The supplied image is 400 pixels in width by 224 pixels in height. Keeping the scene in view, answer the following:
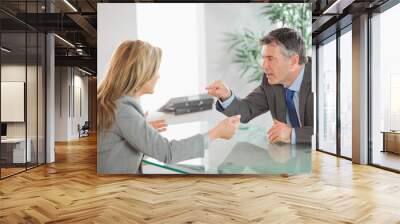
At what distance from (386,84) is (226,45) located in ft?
11.6

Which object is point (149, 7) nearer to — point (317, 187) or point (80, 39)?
point (317, 187)

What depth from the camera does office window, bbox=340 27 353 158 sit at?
8.95m

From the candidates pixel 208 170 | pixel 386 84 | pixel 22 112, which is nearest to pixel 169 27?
pixel 208 170

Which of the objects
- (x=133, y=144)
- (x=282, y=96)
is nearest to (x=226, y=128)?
(x=282, y=96)

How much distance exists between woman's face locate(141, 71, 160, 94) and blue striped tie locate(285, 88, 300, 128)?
7.08ft

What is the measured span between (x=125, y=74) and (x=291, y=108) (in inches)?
109

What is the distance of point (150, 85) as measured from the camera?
6289 millimetres

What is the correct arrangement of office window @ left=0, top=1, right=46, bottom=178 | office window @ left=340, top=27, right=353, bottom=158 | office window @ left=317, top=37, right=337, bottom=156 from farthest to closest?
office window @ left=317, top=37, right=337, bottom=156 < office window @ left=340, top=27, right=353, bottom=158 < office window @ left=0, top=1, right=46, bottom=178

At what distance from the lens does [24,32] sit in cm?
714

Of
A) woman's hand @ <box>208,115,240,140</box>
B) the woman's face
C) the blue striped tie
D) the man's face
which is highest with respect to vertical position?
the man's face

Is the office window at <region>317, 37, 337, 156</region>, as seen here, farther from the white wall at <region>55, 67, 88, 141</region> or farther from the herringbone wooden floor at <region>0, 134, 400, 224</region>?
the white wall at <region>55, 67, 88, 141</region>

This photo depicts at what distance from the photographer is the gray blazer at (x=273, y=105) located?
20.6 feet

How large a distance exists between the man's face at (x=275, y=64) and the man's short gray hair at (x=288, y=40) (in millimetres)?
68

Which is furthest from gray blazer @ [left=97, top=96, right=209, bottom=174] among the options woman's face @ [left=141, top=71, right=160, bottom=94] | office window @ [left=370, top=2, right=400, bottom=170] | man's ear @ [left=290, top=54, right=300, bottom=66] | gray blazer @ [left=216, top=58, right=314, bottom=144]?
office window @ [left=370, top=2, right=400, bottom=170]
